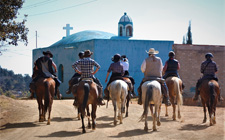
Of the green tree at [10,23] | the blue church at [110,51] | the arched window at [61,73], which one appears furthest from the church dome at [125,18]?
the green tree at [10,23]

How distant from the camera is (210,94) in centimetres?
1258

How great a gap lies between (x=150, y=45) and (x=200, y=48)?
448cm

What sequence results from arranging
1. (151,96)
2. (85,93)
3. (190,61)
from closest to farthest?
(85,93) < (151,96) < (190,61)

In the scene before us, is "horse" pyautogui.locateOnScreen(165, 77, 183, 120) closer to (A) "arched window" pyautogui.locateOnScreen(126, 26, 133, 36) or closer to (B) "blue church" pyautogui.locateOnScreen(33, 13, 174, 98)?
(B) "blue church" pyautogui.locateOnScreen(33, 13, 174, 98)

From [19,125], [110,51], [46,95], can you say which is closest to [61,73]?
[110,51]

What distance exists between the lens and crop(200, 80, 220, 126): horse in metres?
12.4

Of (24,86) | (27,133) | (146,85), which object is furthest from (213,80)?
(24,86)

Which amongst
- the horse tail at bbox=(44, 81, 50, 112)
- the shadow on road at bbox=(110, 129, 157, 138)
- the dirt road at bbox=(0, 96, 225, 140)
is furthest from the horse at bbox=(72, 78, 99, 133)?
the horse tail at bbox=(44, 81, 50, 112)

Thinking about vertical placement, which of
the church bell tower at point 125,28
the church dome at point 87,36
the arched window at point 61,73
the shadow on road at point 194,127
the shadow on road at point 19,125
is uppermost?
the church bell tower at point 125,28

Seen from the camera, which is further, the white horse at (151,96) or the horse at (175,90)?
the horse at (175,90)

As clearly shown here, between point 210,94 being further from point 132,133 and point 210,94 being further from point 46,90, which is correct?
point 46,90

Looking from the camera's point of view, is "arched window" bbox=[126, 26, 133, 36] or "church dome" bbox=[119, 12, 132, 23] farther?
"church dome" bbox=[119, 12, 132, 23]

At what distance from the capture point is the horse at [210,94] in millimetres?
12445

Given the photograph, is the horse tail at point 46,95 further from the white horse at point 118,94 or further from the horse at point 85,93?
the white horse at point 118,94
